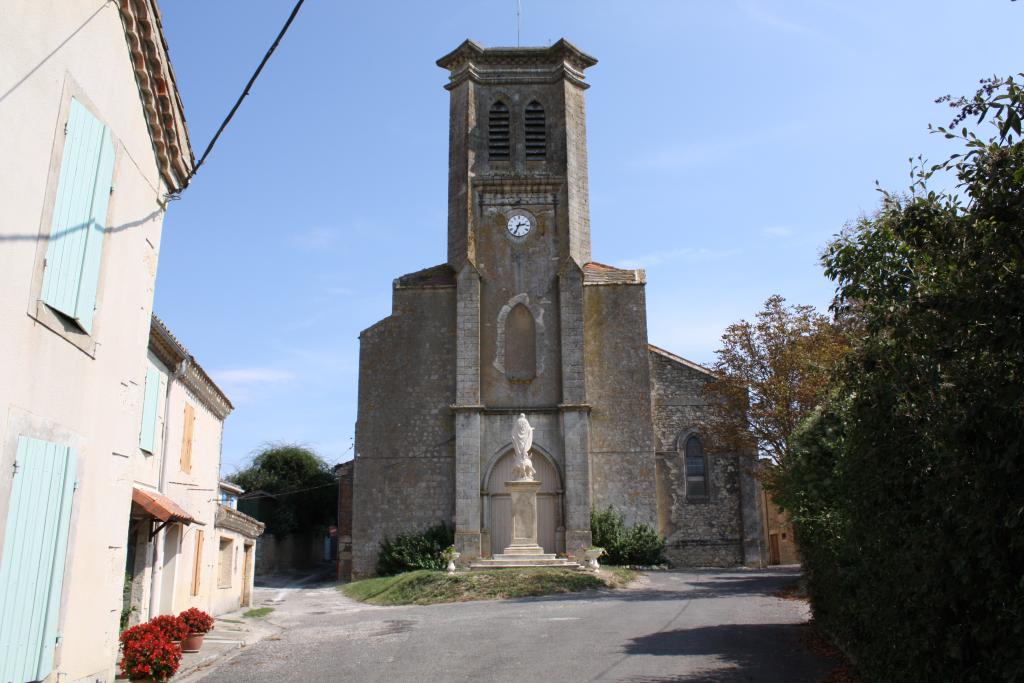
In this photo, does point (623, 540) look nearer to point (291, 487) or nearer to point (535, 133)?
point (535, 133)

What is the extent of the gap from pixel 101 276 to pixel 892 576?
21.4 feet

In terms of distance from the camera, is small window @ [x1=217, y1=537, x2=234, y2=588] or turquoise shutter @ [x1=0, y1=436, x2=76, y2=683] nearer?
turquoise shutter @ [x1=0, y1=436, x2=76, y2=683]

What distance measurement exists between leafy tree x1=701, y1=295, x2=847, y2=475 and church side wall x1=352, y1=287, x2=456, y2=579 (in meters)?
8.99

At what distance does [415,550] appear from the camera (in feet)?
88.3

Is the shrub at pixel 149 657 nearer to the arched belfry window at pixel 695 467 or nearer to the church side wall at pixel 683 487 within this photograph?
the church side wall at pixel 683 487

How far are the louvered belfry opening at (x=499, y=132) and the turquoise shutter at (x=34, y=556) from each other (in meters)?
25.1

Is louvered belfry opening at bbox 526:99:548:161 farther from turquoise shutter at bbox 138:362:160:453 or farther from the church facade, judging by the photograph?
turquoise shutter at bbox 138:362:160:453

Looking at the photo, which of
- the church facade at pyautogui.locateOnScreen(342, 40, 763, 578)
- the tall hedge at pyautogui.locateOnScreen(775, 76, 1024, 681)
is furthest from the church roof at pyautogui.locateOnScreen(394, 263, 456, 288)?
the tall hedge at pyautogui.locateOnScreen(775, 76, 1024, 681)

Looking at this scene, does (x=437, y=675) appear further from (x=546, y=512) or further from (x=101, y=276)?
(x=546, y=512)

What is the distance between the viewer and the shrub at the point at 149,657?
930cm

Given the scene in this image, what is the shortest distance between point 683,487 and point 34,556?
2441cm

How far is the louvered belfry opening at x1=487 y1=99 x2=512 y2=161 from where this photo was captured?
30.4 m

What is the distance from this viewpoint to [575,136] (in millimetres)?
30438

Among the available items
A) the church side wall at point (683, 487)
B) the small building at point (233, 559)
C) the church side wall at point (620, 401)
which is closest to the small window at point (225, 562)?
the small building at point (233, 559)
